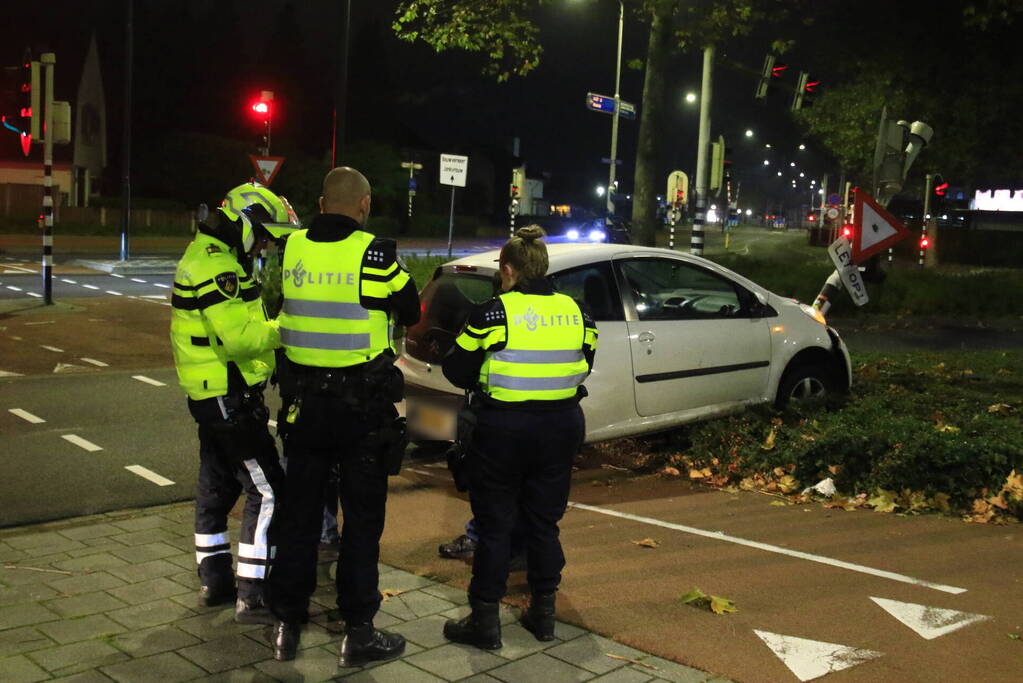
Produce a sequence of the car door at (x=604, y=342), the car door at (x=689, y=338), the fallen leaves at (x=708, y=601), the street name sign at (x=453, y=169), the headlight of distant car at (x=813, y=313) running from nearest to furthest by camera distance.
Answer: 1. the fallen leaves at (x=708, y=601)
2. the car door at (x=604, y=342)
3. the car door at (x=689, y=338)
4. the headlight of distant car at (x=813, y=313)
5. the street name sign at (x=453, y=169)

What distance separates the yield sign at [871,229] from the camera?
981cm

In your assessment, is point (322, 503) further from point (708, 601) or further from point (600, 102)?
point (600, 102)

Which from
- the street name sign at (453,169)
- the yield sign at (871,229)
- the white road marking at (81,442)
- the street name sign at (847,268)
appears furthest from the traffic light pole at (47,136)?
the yield sign at (871,229)

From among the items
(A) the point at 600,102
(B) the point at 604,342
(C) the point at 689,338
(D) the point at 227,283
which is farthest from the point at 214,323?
(A) the point at 600,102

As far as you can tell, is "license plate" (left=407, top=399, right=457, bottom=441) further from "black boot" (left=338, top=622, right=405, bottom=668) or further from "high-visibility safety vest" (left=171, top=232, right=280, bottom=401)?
"black boot" (left=338, top=622, right=405, bottom=668)

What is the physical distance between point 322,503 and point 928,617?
2835 mm

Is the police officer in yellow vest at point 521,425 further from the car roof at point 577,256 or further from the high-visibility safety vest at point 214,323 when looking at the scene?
the car roof at point 577,256

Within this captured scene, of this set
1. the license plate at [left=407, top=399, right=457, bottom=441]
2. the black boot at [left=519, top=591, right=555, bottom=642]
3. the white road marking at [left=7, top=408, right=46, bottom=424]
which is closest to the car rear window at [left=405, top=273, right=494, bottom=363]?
the license plate at [left=407, top=399, right=457, bottom=441]

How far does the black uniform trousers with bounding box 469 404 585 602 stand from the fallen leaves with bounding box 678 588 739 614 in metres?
0.81

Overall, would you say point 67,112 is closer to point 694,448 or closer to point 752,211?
point 694,448

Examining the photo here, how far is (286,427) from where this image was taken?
4391mm

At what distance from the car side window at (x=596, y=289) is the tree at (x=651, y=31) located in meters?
11.2

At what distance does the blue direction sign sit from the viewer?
3173 cm

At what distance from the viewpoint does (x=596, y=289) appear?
7539 mm
